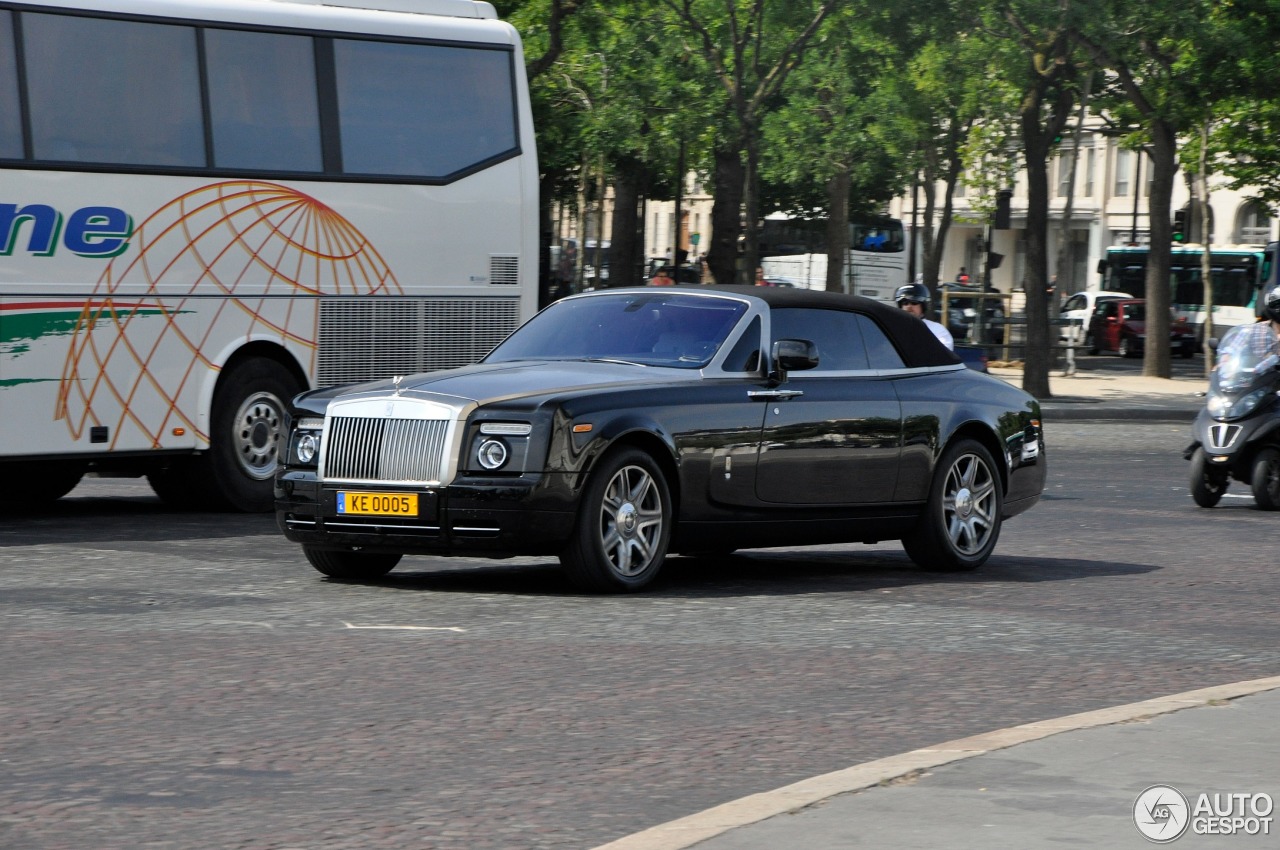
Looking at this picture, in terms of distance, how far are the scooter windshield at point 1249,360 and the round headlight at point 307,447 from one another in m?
9.08

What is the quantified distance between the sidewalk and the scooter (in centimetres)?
1276

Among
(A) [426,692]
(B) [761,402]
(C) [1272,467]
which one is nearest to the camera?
(A) [426,692]

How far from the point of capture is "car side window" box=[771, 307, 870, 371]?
37.9 ft

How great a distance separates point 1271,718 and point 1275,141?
3908 cm

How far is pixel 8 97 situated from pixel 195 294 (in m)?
1.84

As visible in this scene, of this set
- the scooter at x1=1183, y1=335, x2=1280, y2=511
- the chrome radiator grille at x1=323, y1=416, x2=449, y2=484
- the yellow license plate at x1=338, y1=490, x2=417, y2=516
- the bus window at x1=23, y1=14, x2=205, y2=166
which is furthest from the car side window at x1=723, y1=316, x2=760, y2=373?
the scooter at x1=1183, y1=335, x2=1280, y2=511

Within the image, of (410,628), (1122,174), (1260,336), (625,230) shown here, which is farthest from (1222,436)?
(1122,174)

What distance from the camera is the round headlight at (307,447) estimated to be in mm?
10547

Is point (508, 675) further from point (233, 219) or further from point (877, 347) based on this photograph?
point (233, 219)

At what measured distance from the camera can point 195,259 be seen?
48.3ft

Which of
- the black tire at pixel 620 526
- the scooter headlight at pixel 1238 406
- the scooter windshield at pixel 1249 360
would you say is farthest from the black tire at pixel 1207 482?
the black tire at pixel 620 526

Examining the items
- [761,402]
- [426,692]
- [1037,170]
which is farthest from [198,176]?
[1037,170]

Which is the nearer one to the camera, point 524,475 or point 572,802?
point 572,802

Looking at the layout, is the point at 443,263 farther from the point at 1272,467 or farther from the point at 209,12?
the point at 1272,467
